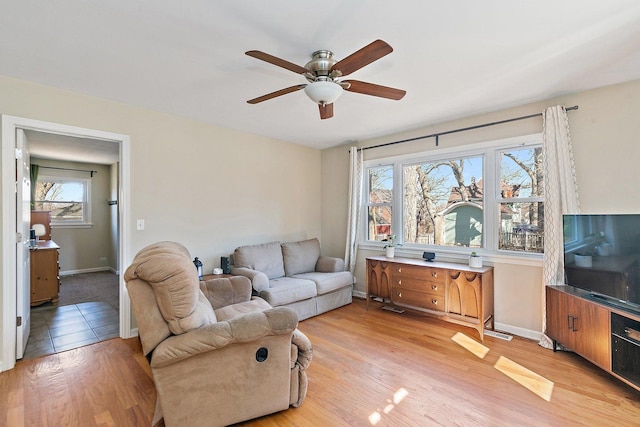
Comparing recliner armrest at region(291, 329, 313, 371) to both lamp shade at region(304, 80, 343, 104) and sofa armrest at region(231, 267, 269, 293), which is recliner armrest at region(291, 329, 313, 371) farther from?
lamp shade at region(304, 80, 343, 104)

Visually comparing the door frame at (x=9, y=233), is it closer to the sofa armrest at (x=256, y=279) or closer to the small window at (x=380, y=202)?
the sofa armrest at (x=256, y=279)

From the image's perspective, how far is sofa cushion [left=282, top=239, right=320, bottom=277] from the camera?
418cm

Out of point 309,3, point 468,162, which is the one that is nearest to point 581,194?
point 468,162

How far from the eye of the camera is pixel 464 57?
2223 mm

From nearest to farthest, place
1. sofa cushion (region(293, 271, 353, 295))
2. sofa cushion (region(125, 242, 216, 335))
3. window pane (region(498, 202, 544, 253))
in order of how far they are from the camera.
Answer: sofa cushion (region(125, 242, 216, 335)) → window pane (region(498, 202, 544, 253)) → sofa cushion (region(293, 271, 353, 295))

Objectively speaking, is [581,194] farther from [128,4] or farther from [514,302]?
[128,4]

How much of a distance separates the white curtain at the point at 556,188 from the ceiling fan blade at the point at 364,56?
7.42 feet

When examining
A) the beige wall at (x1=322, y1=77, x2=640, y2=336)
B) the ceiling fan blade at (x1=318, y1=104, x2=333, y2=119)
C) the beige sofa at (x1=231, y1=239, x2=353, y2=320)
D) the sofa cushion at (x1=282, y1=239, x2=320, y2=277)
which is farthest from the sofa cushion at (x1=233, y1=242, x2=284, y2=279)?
the beige wall at (x1=322, y1=77, x2=640, y2=336)

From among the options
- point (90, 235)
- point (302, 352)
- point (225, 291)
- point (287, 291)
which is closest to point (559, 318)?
point (302, 352)

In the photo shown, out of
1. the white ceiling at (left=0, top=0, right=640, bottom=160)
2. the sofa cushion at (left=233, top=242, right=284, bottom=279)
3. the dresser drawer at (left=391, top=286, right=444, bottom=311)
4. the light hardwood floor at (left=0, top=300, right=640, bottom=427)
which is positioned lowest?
the light hardwood floor at (left=0, top=300, right=640, bottom=427)

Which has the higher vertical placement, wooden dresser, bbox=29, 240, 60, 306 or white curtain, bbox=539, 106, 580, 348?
white curtain, bbox=539, 106, 580, 348

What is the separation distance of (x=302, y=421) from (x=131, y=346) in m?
2.06

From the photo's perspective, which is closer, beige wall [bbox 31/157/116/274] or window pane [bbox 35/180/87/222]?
window pane [bbox 35/180/87/222]

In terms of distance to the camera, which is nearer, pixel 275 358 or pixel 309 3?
pixel 309 3
